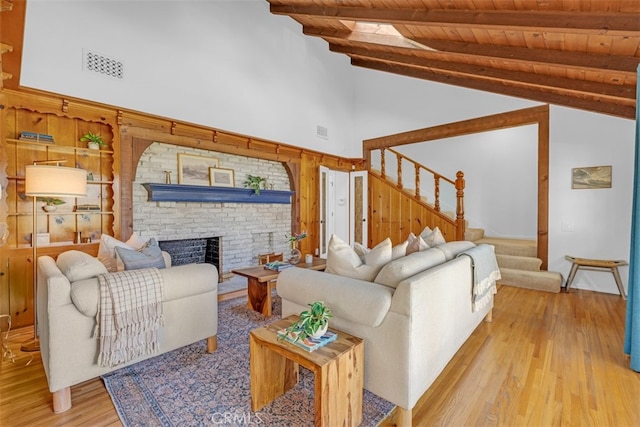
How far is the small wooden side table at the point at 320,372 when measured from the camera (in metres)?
1.35

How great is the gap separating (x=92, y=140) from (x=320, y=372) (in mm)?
3630

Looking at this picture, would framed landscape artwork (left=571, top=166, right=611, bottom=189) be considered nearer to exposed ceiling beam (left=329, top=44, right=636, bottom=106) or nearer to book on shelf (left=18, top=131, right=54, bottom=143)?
exposed ceiling beam (left=329, top=44, right=636, bottom=106)

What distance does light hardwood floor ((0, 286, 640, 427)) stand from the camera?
1.64m

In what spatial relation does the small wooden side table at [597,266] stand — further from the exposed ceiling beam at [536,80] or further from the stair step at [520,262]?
the exposed ceiling beam at [536,80]

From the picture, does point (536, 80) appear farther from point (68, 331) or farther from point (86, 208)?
point (86, 208)

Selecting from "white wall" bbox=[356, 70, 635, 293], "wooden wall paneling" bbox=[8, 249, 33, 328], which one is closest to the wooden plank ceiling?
"white wall" bbox=[356, 70, 635, 293]

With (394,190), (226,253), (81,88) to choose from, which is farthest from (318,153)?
(81,88)

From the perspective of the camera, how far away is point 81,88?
311 centimetres

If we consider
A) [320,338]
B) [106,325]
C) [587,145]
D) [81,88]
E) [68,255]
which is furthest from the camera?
[587,145]

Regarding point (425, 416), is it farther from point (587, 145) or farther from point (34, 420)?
point (587, 145)

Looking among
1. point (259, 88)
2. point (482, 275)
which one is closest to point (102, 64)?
point (259, 88)

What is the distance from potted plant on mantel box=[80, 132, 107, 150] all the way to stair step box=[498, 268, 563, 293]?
596 cm

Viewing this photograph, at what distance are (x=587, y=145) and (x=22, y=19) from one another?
6182 mm

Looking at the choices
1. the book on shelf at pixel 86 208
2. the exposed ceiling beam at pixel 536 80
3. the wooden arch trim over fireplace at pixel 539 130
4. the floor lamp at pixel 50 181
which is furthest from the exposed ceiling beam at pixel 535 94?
the book on shelf at pixel 86 208
